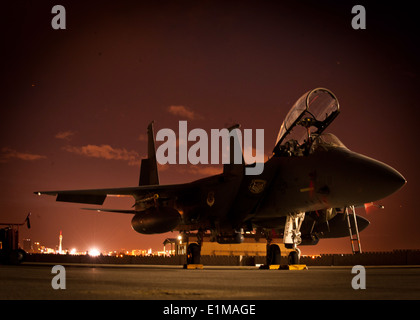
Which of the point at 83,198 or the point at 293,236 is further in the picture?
the point at 83,198

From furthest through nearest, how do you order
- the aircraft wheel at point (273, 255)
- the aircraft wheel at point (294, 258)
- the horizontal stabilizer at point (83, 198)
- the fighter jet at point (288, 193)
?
the horizontal stabilizer at point (83, 198) < the aircraft wheel at point (273, 255) < the aircraft wheel at point (294, 258) < the fighter jet at point (288, 193)

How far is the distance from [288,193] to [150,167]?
10264 millimetres

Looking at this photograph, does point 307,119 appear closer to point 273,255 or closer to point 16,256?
point 273,255

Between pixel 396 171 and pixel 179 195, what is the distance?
23.2 ft

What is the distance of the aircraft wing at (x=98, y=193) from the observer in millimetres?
15602

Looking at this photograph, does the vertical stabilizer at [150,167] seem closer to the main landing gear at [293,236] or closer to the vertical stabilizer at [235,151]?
the vertical stabilizer at [235,151]

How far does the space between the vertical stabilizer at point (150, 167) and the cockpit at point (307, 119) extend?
927 centimetres

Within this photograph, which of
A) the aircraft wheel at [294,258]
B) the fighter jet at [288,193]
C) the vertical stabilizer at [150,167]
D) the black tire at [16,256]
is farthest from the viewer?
the vertical stabilizer at [150,167]

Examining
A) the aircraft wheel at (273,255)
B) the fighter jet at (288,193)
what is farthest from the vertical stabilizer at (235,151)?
the aircraft wheel at (273,255)

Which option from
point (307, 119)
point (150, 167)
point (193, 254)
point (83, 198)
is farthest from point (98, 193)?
point (307, 119)

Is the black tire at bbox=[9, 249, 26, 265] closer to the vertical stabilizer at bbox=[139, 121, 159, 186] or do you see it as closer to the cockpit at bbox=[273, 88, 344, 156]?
the vertical stabilizer at bbox=[139, 121, 159, 186]

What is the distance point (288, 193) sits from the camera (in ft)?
41.5
